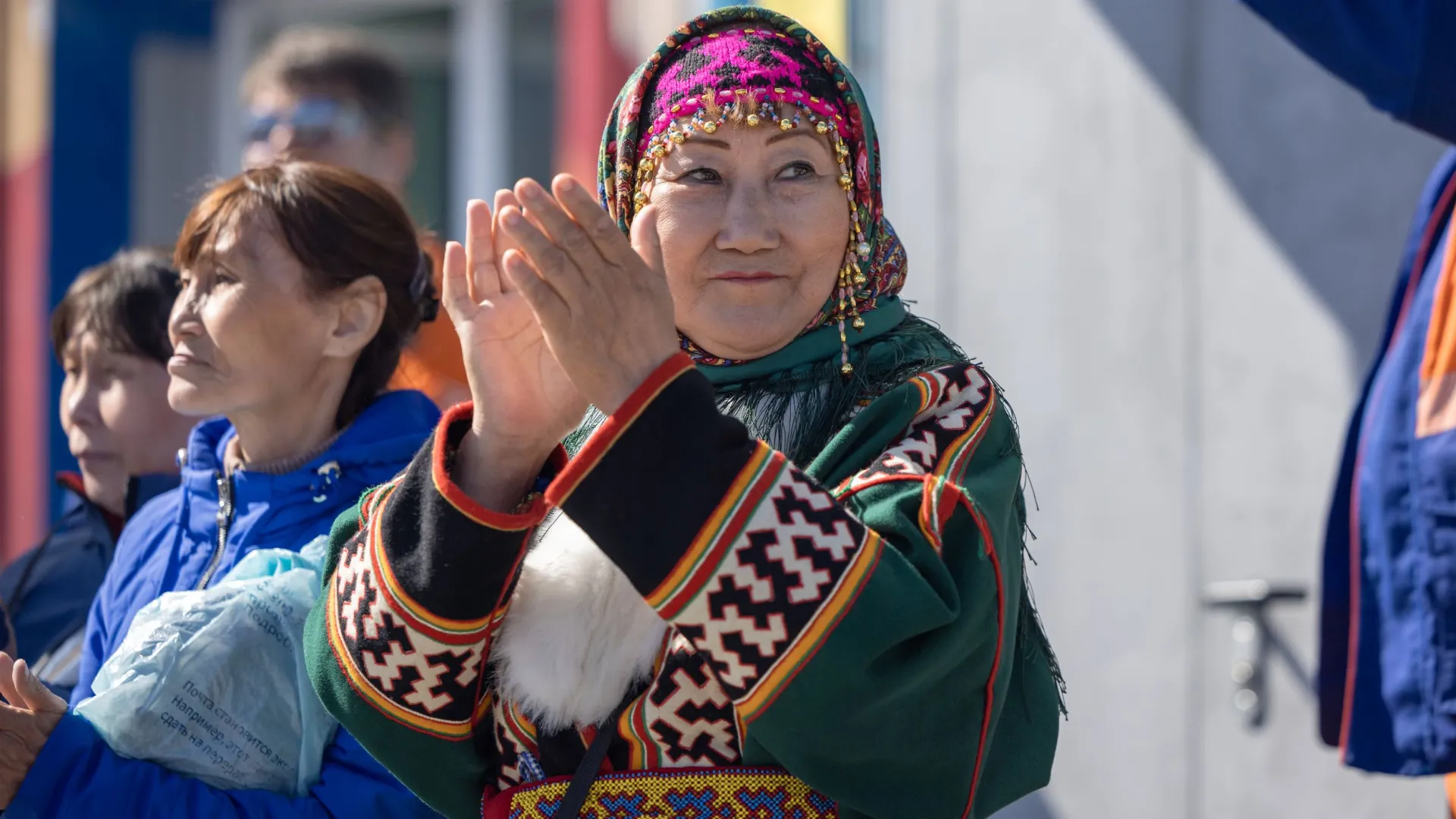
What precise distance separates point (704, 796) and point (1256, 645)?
220 centimetres

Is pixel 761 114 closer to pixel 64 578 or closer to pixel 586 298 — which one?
pixel 586 298

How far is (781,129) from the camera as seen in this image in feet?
6.32

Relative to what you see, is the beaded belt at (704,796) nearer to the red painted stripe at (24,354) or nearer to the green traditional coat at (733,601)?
the green traditional coat at (733,601)

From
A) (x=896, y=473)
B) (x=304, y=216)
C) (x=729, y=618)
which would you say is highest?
(x=304, y=216)

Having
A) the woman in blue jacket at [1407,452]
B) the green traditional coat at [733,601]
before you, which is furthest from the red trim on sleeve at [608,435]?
the woman in blue jacket at [1407,452]

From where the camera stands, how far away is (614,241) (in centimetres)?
162

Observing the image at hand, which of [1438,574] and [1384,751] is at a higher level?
[1438,574]

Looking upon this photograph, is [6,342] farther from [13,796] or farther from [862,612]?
[862,612]

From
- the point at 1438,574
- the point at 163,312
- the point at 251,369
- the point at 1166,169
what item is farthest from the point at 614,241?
the point at 1166,169

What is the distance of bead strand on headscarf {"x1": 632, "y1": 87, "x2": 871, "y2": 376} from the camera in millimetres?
Result: 1921

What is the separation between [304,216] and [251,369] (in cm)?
25

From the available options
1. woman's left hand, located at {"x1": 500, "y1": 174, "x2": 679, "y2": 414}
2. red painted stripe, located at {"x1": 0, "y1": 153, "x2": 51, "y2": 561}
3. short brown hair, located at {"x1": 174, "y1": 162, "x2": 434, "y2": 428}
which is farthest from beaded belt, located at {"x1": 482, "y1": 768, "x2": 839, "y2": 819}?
red painted stripe, located at {"x1": 0, "y1": 153, "x2": 51, "y2": 561}

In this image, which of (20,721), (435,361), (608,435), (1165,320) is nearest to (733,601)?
(608,435)

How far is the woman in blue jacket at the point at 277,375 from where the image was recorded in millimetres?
2469
